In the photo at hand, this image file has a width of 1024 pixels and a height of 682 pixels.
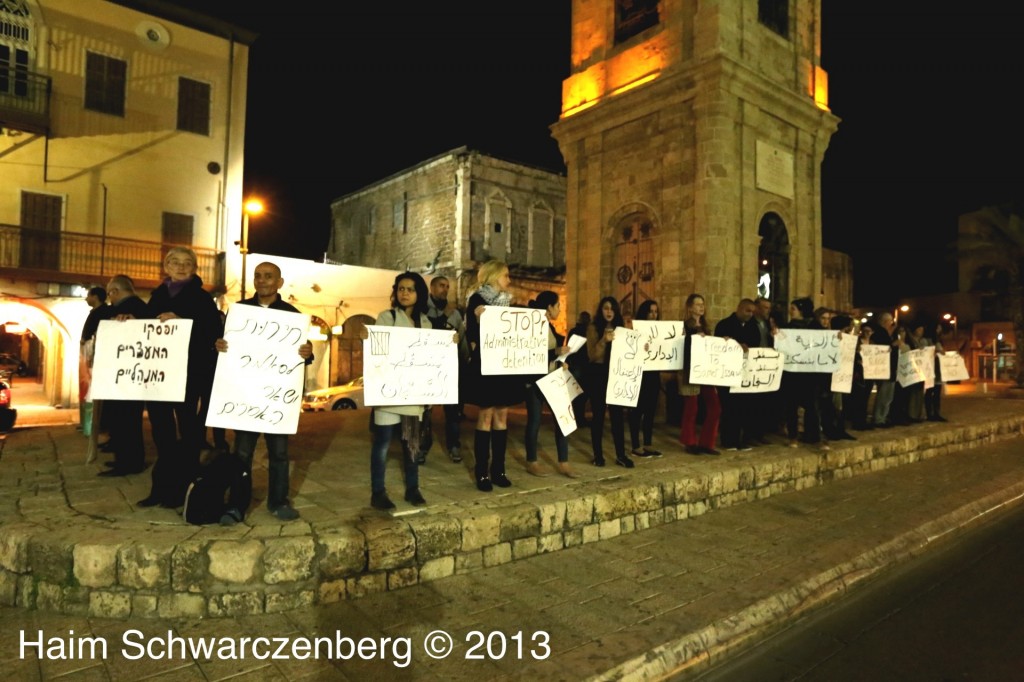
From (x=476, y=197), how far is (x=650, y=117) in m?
16.2

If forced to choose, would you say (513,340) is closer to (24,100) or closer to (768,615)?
(768,615)

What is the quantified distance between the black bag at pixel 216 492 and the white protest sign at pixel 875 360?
9611 millimetres

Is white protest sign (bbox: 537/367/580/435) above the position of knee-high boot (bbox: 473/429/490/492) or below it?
above

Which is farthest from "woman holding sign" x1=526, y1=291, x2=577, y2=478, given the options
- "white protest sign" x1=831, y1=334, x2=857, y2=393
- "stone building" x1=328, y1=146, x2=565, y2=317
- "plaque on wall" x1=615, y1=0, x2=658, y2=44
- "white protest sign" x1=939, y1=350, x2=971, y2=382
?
"stone building" x1=328, y1=146, x2=565, y2=317

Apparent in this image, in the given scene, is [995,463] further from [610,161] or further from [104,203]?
[104,203]

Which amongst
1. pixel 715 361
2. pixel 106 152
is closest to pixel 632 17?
pixel 715 361

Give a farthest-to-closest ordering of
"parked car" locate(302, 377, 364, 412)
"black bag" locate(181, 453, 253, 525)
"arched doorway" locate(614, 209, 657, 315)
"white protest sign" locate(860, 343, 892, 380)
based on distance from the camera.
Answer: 1. "parked car" locate(302, 377, 364, 412)
2. "arched doorway" locate(614, 209, 657, 315)
3. "white protest sign" locate(860, 343, 892, 380)
4. "black bag" locate(181, 453, 253, 525)

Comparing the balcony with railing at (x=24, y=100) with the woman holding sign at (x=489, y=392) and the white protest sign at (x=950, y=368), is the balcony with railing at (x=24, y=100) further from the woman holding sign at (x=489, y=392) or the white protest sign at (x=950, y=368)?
the white protest sign at (x=950, y=368)

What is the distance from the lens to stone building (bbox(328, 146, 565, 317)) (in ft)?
90.1

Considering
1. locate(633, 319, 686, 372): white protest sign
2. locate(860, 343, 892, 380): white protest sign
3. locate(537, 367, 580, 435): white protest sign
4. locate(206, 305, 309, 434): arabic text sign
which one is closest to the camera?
locate(206, 305, 309, 434): arabic text sign

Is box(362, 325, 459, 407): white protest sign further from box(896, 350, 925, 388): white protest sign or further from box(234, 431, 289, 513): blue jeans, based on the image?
box(896, 350, 925, 388): white protest sign

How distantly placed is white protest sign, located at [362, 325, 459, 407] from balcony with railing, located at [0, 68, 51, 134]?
18199 millimetres

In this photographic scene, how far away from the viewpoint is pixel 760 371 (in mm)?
7762

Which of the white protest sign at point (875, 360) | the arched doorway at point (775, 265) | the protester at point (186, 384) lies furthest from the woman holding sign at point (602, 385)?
the arched doorway at point (775, 265)
